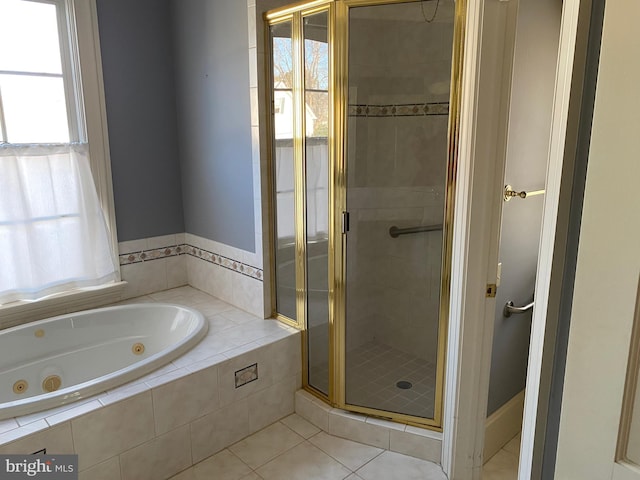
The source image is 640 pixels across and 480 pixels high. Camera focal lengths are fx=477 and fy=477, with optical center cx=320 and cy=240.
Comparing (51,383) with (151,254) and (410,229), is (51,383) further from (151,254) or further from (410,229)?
(410,229)

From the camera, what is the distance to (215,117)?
286 cm

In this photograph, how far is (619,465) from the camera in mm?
697

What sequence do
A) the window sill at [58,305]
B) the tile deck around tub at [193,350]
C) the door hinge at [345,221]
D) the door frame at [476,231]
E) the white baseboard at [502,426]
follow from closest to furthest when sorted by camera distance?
1. the door frame at [476,231]
2. the tile deck around tub at [193,350]
3. the white baseboard at [502,426]
4. the door hinge at [345,221]
5. the window sill at [58,305]

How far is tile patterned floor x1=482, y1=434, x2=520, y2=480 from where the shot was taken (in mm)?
2162

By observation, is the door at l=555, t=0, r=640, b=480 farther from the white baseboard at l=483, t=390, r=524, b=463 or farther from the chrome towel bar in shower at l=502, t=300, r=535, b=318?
the white baseboard at l=483, t=390, r=524, b=463

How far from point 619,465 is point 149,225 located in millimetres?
2938

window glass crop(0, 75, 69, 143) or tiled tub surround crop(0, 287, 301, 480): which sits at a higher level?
window glass crop(0, 75, 69, 143)

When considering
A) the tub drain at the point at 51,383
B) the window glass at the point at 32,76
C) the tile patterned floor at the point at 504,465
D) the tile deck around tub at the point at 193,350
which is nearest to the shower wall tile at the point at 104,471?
the tile deck around tub at the point at 193,350

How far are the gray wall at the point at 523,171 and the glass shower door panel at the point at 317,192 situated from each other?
84cm

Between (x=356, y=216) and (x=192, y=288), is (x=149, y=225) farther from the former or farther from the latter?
(x=356, y=216)

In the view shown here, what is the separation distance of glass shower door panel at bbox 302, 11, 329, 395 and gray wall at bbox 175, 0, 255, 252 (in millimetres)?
401

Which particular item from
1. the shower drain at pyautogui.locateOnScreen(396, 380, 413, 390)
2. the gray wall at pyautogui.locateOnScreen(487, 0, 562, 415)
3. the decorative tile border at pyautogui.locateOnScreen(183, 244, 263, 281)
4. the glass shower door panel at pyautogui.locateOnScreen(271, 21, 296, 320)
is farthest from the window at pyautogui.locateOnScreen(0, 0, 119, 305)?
the gray wall at pyautogui.locateOnScreen(487, 0, 562, 415)

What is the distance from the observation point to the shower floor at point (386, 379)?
2338 millimetres

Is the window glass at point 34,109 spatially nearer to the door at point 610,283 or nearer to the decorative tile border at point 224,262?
the decorative tile border at point 224,262
